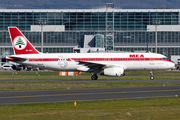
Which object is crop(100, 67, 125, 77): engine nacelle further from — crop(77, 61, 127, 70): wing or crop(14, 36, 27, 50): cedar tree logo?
crop(14, 36, 27, 50): cedar tree logo

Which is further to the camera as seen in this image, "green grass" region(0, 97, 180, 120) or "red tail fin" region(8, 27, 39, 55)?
"red tail fin" region(8, 27, 39, 55)

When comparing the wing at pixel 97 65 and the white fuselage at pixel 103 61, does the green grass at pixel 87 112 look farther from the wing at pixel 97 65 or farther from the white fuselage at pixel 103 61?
the white fuselage at pixel 103 61

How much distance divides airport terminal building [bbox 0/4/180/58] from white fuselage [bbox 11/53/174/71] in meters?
75.7

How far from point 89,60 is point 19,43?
1107 cm

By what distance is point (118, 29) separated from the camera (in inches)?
5812

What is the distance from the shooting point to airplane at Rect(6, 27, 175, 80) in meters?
50.1

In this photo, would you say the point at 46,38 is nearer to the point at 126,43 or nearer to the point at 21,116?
the point at 126,43

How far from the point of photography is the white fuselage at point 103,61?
50219mm

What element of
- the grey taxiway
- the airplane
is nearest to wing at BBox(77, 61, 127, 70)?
the airplane

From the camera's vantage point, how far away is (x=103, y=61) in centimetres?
5047

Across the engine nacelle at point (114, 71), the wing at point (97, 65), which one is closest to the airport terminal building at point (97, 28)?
the wing at point (97, 65)

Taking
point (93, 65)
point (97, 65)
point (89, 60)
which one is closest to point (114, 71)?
point (97, 65)

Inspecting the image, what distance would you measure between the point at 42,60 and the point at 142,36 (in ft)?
291

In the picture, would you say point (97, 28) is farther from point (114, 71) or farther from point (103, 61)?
point (114, 71)
